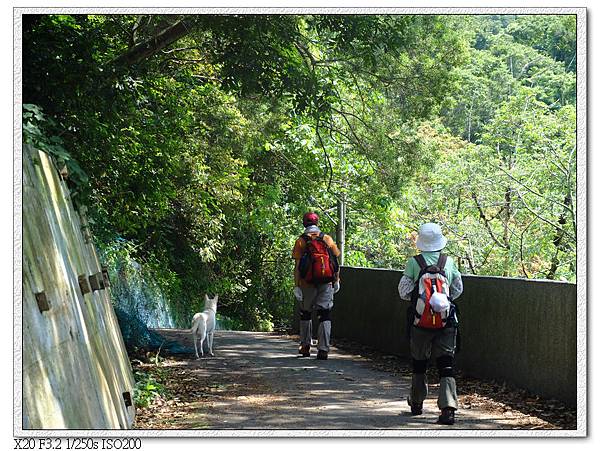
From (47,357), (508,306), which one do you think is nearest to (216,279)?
(508,306)

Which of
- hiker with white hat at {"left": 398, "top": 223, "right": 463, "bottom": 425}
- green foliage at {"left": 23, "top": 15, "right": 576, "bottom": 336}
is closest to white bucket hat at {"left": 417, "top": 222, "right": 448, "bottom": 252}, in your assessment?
hiker with white hat at {"left": 398, "top": 223, "right": 463, "bottom": 425}

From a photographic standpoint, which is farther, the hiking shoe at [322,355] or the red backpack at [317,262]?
the hiking shoe at [322,355]

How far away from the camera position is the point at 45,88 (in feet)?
30.4

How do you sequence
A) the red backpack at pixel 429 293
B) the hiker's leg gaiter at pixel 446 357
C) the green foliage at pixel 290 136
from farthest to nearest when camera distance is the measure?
the green foliage at pixel 290 136, the hiker's leg gaiter at pixel 446 357, the red backpack at pixel 429 293

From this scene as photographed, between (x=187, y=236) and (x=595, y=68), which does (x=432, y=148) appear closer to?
(x=187, y=236)

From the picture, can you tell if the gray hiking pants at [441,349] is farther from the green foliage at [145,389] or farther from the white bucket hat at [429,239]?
the green foliage at [145,389]

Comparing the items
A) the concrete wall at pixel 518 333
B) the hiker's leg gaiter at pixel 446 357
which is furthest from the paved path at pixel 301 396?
the concrete wall at pixel 518 333

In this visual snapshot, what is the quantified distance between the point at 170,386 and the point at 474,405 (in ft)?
11.7

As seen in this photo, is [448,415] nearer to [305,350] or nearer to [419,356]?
[419,356]

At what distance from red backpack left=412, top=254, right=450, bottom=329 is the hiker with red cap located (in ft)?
15.3

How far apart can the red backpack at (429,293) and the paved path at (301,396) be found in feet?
2.97

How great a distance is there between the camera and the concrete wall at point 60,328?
5.96 m

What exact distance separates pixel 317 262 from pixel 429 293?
4.83m

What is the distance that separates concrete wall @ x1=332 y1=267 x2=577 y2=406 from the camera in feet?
29.4
